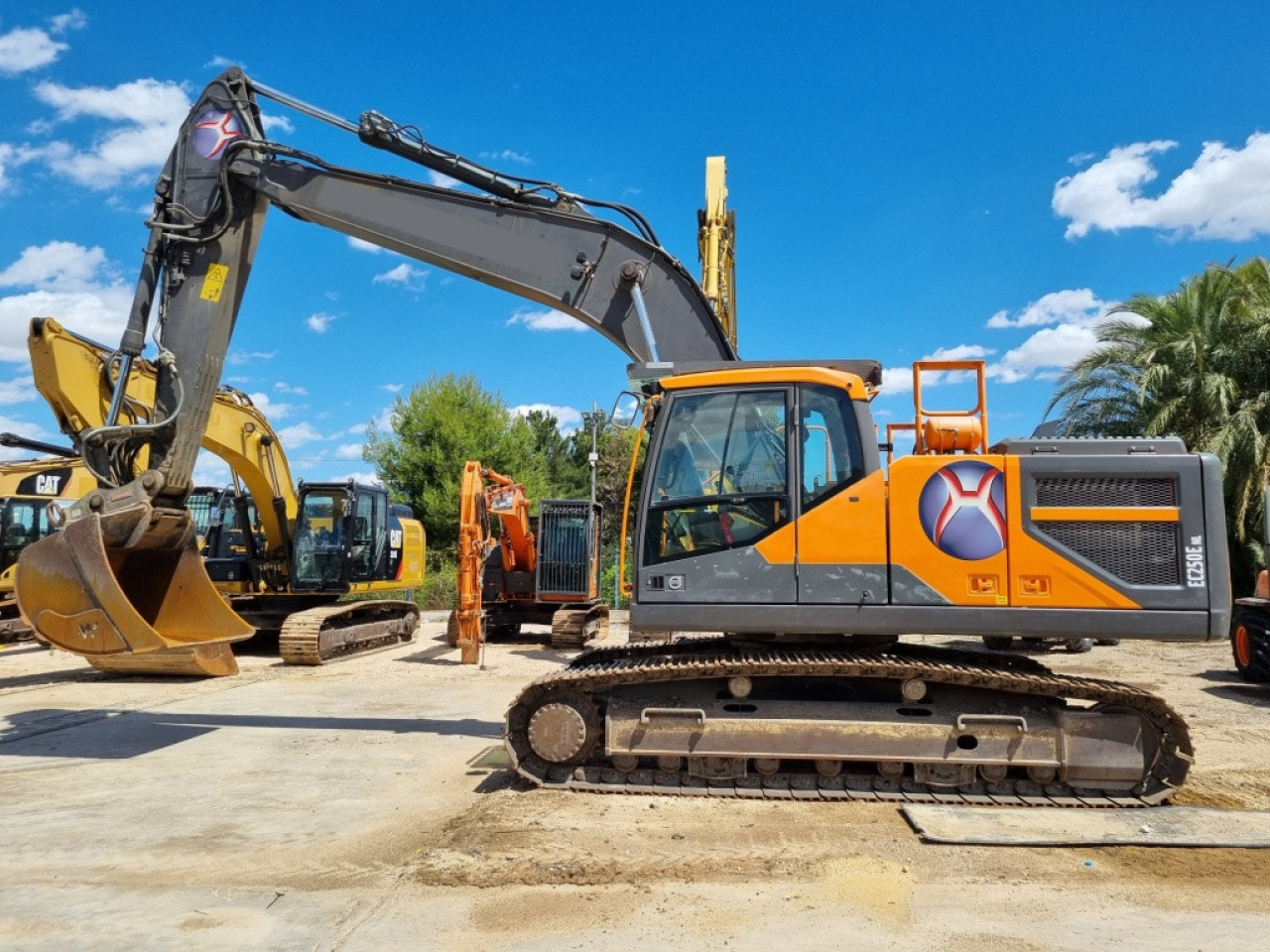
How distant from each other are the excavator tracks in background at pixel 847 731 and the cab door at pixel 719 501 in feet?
1.69

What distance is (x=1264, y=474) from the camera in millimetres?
17406

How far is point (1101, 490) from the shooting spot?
5.75 m

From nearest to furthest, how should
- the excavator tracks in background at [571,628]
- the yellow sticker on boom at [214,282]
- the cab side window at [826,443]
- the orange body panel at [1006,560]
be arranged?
the orange body panel at [1006,560] < the cab side window at [826,443] < the yellow sticker on boom at [214,282] < the excavator tracks in background at [571,628]

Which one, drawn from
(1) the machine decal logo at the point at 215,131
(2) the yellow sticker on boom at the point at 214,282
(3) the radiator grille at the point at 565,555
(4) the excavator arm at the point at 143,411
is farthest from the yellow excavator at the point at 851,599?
(3) the radiator grille at the point at 565,555

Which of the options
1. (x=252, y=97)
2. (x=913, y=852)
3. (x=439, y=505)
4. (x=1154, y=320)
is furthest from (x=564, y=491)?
(x=913, y=852)

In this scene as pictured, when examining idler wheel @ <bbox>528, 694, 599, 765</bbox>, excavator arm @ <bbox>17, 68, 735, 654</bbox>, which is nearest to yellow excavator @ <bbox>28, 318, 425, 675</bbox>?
excavator arm @ <bbox>17, 68, 735, 654</bbox>

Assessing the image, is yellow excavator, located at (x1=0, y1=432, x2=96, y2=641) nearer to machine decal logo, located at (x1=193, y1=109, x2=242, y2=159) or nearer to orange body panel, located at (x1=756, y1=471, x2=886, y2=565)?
machine decal logo, located at (x1=193, y1=109, x2=242, y2=159)

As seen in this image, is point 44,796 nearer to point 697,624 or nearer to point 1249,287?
point 697,624

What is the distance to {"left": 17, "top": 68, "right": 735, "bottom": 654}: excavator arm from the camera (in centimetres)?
730

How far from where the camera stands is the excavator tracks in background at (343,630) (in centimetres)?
1339

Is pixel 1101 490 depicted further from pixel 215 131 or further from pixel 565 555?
pixel 565 555

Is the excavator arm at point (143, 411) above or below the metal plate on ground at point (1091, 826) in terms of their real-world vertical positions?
above

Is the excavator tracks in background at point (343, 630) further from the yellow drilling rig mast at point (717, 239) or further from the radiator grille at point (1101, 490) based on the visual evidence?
the radiator grille at point (1101, 490)

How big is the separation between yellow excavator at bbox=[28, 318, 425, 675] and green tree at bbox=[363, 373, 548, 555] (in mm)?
21371
